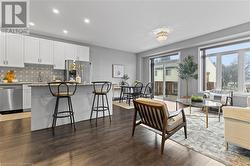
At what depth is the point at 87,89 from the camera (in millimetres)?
4000

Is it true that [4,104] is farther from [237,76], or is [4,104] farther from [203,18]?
[237,76]

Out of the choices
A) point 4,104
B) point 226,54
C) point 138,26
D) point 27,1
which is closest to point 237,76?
point 226,54

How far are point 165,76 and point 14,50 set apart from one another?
701 centimetres

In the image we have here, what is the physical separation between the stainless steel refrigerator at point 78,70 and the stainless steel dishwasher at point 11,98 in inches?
68.4

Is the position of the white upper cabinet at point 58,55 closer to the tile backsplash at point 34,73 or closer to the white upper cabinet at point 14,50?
the tile backsplash at point 34,73

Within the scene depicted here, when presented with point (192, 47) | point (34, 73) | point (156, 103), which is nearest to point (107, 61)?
point (34, 73)

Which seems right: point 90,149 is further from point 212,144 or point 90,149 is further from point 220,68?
point 220,68

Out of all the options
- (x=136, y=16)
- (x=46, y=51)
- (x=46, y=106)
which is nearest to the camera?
(x=46, y=106)

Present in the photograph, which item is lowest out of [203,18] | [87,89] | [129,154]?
[129,154]

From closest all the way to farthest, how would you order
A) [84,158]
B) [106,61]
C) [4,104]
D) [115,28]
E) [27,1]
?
[84,158] → [27,1] → [4,104] → [115,28] → [106,61]

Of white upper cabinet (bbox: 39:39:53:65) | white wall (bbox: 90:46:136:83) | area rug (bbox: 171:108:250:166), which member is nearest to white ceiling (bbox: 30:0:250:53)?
white upper cabinet (bbox: 39:39:53:65)

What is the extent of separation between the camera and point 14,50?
4.71 meters

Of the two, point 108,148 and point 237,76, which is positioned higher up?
point 237,76

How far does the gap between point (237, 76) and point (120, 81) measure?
18.3 ft
